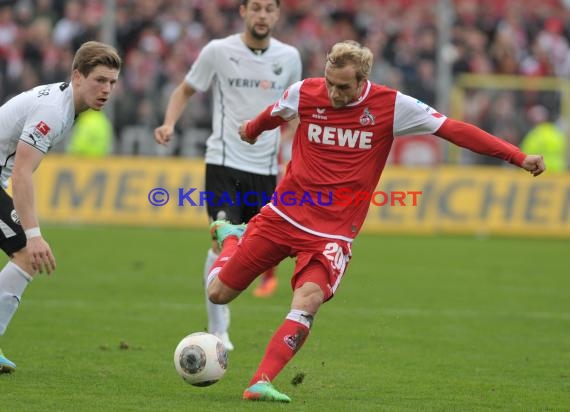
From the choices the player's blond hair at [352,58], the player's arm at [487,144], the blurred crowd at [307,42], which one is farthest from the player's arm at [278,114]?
the blurred crowd at [307,42]

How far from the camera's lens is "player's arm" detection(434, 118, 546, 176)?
285 inches

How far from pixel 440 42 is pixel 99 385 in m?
16.4

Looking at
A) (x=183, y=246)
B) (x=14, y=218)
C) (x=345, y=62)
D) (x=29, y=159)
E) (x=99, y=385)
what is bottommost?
(x=183, y=246)

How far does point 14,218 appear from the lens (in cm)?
796

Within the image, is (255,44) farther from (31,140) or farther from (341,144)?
(31,140)

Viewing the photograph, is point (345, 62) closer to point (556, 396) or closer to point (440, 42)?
point (556, 396)

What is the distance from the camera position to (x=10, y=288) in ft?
26.4

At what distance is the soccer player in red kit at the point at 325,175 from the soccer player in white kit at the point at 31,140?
1.13 metres

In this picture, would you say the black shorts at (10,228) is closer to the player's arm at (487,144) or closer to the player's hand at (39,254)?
the player's hand at (39,254)

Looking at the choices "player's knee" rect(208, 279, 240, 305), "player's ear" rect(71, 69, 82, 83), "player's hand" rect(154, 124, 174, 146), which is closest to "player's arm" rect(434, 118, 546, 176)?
"player's knee" rect(208, 279, 240, 305)

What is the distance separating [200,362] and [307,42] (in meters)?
18.6

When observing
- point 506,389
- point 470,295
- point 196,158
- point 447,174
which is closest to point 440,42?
point 447,174

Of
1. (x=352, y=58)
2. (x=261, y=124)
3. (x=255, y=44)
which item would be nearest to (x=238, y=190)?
(x=255, y=44)

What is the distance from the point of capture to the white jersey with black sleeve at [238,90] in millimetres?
9922
